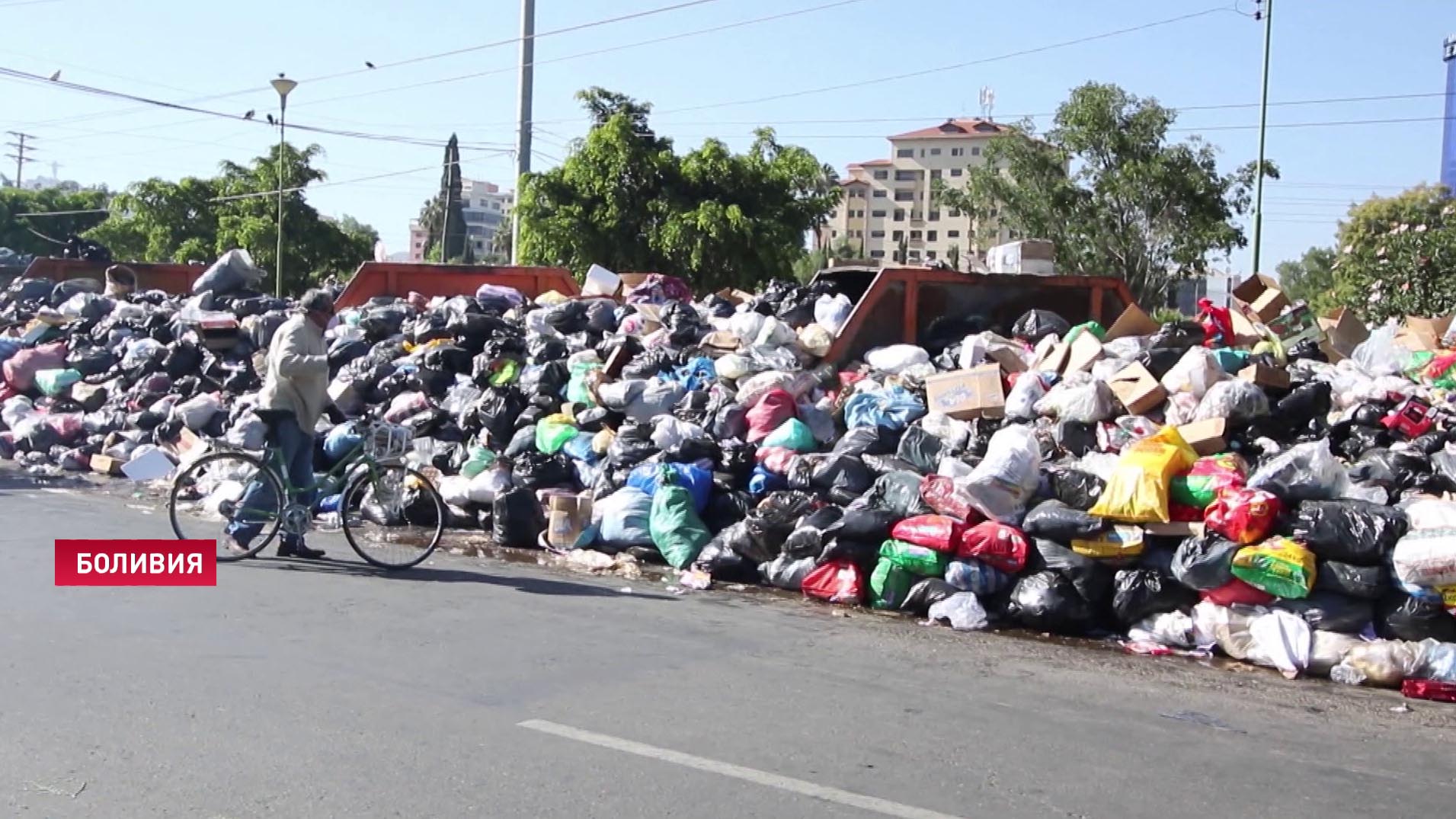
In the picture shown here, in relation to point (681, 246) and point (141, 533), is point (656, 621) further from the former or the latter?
point (681, 246)

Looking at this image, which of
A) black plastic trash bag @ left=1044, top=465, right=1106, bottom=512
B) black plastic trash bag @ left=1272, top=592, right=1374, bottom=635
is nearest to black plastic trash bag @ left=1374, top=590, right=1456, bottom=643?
black plastic trash bag @ left=1272, top=592, right=1374, bottom=635

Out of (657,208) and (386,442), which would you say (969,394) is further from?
(657,208)

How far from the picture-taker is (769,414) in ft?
29.2

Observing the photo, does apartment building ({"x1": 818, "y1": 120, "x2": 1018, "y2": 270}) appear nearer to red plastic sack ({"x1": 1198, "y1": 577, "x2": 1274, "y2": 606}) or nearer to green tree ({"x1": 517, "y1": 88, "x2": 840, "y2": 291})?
green tree ({"x1": 517, "y1": 88, "x2": 840, "y2": 291})

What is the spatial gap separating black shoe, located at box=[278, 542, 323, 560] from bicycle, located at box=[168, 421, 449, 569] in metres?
0.09

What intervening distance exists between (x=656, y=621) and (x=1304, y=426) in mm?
4039

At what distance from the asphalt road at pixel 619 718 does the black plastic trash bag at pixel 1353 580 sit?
1.81 ft

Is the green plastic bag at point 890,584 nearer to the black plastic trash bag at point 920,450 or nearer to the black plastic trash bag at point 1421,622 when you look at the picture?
the black plastic trash bag at point 920,450

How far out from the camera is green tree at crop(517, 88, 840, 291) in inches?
906

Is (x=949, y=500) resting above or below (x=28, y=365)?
below

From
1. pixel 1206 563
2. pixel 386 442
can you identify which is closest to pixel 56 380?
pixel 386 442

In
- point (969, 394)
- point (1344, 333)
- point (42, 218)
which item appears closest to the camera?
point (969, 394)

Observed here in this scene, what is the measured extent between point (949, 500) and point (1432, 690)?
253 cm

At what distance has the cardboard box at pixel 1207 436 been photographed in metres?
7.24
